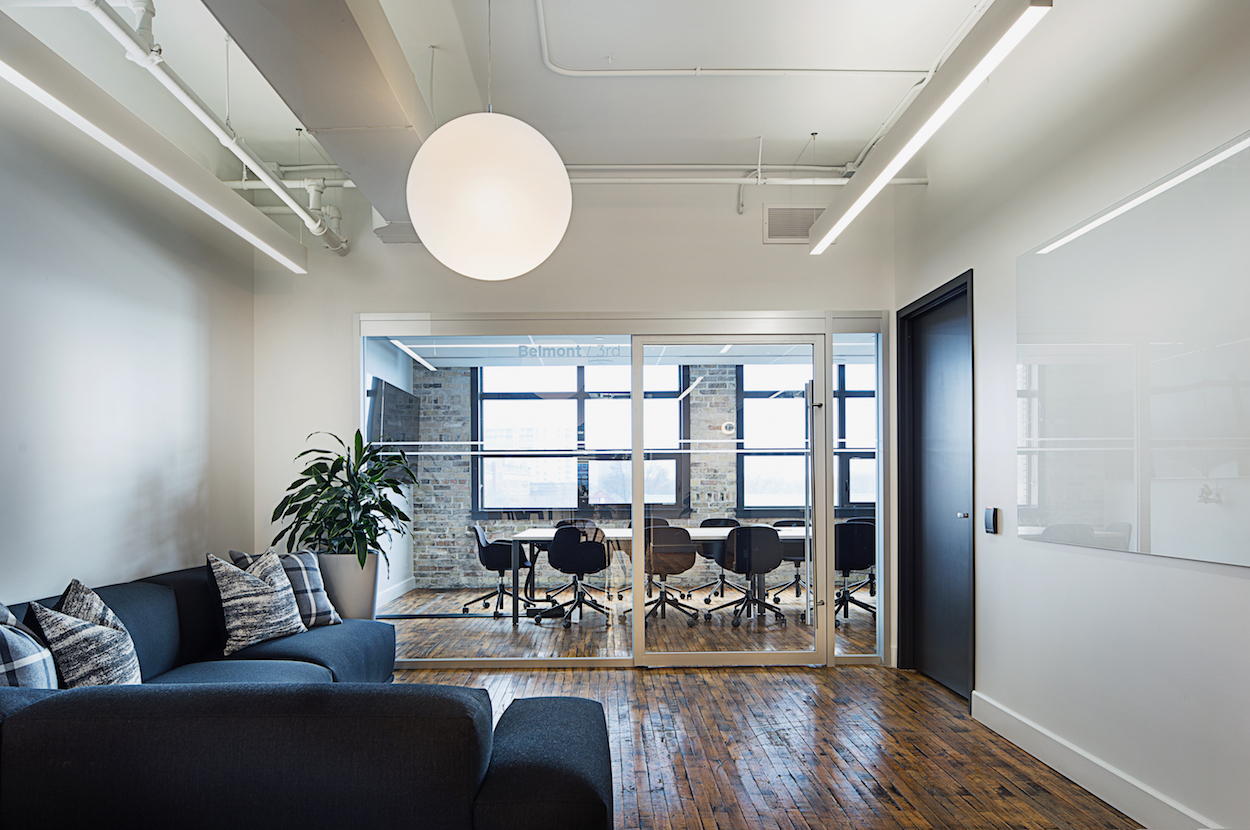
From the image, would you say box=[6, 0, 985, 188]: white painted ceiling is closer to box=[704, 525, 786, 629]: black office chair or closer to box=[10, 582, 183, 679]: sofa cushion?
box=[10, 582, 183, 679]: sofa cushion

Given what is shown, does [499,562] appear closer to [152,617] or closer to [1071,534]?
[152,617]

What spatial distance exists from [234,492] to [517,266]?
3.71 metres

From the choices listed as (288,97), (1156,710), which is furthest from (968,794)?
(288,97)

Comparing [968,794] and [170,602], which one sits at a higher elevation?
[170,602]

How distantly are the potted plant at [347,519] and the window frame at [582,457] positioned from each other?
528mm

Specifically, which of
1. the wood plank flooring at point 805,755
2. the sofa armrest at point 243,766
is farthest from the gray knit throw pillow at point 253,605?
the sofa armrest at point 243,766

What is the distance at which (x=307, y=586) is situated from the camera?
3.72 metres

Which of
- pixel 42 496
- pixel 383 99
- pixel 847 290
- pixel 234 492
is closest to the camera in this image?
pixel 383 99

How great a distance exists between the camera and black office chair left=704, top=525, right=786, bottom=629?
476cm

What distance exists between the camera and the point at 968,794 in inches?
110

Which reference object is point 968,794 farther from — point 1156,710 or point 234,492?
point 234,492

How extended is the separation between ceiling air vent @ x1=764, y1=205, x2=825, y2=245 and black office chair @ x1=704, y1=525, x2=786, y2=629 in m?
2.05

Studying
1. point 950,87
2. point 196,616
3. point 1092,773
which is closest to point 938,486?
point 1092,773

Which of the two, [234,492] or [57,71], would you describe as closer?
[57,71]
